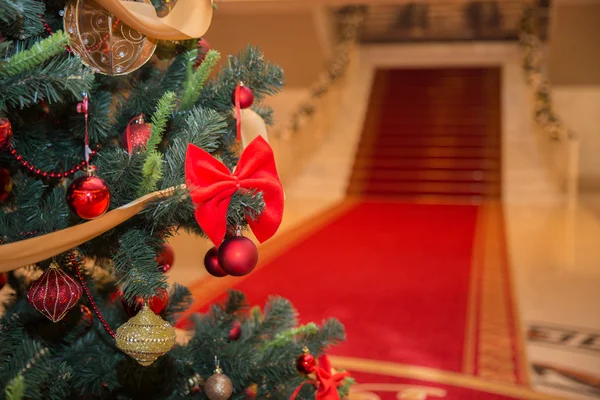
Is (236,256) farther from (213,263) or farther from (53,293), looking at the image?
(53,293)

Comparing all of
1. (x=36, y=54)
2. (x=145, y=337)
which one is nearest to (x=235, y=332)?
(x=145, y=337)

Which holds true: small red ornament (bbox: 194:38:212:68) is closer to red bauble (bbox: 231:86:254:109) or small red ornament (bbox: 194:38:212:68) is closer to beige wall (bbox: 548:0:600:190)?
red bauble (bbox: 231:86:254:109)

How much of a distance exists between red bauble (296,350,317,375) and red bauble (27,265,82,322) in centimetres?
57

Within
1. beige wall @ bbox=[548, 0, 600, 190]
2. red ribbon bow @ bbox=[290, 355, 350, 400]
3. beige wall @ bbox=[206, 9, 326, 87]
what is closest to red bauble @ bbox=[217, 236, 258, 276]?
red ribbon bow @ bbox=[290, 355, 350, 400]

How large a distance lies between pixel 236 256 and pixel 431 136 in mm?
10722

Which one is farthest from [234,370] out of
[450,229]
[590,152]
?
[590,152]

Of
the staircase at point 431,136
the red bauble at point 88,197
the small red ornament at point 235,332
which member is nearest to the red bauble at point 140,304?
the red bauble at point 88,197

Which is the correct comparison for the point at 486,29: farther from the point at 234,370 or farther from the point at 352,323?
the point at 234,370

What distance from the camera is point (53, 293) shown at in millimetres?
1187

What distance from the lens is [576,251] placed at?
5.88 meters

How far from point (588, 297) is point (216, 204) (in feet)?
12.5

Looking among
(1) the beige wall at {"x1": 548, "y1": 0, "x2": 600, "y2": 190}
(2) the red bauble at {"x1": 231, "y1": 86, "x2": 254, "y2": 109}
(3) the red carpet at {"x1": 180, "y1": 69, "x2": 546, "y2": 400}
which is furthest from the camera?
(1) the beige wall at {"x1": 548, "y1": 0, "x2": 600, "y2": 190}

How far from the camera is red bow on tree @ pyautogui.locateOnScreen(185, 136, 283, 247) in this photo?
1119 millimetres

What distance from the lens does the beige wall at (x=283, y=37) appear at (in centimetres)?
1369
